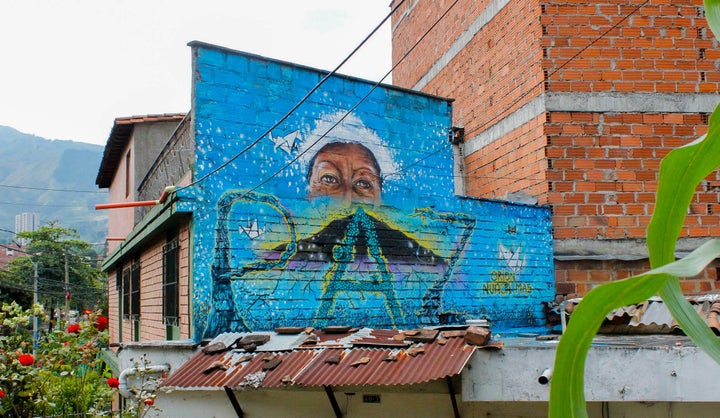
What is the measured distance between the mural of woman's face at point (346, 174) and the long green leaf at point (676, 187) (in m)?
7.35

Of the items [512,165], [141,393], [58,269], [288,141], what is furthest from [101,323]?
[58,269]

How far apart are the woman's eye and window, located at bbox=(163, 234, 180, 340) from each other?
1.87 metres

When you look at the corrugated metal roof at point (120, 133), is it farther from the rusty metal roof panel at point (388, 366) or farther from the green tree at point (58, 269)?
the green tree at point (58, 269)

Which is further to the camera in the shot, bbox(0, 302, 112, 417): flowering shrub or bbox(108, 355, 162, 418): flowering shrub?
bbox(108, 355, 162, 418): flowering shrub

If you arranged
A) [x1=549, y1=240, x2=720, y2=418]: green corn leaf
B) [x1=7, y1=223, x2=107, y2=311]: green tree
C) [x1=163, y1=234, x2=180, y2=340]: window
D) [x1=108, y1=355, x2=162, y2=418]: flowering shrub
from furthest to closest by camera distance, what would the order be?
[x1=7, y1=223, x2=107, y2=311]: green tree, [x1=163, y1=234, x2=180, y2=340]: window, [x1=108, y1=355, x2=162, y2=418]: flowering shrub, [x1=549, y1=240, x2=720, y2=418]: green corn leaf

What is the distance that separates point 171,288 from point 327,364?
3.08 metres

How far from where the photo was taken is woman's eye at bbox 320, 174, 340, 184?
7.91 metres

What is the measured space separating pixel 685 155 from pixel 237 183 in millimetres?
6929

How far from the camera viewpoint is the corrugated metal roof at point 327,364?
548 centimetres

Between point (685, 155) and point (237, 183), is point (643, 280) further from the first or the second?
point (237, 183)

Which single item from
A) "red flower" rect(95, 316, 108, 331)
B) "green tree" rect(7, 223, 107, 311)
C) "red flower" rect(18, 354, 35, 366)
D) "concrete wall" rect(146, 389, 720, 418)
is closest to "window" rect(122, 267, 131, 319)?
"concrete wall" rect(146, 389, 720, 418)

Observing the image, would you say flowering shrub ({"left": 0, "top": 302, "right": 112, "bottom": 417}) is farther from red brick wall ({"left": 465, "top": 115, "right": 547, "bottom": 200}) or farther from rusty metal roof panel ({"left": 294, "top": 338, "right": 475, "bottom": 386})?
red brick wall ({"left": 465, "top": 115, "right": 547, "bottom": 200})

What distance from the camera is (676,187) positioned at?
448mm

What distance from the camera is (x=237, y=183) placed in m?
7.20
